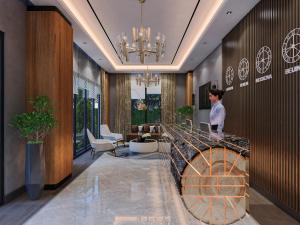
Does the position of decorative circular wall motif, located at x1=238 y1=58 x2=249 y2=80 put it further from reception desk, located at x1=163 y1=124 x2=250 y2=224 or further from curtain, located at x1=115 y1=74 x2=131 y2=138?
curtain, located at x1=115 y1=74 x2=131 y2=138

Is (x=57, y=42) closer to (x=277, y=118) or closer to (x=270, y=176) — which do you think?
(x=277, y=118)

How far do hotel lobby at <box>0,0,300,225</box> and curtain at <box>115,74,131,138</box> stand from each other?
5327 millimetres

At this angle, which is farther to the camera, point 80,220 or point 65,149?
point 65,149

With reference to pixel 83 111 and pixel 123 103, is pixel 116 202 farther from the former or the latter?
pixel 123 103

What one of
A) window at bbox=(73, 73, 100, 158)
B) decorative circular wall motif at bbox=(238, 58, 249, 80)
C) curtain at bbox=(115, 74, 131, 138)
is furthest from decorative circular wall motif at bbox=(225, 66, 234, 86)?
curtain at bbox=(115, 74, 131, 138)

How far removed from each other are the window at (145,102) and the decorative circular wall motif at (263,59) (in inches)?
329

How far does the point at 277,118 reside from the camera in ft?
12.8

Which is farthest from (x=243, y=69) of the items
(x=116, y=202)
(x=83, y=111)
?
(x=83, y=111)

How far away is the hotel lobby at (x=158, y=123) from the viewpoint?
191cm

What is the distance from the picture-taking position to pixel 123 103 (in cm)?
1267

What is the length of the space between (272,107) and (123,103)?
922 centimetres

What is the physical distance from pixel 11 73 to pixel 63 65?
3.46 feet

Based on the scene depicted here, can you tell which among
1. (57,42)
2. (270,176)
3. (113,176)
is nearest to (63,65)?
(57,42)

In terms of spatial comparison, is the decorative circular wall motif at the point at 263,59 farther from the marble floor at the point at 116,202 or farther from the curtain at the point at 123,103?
the curtain at the point at 123,103
